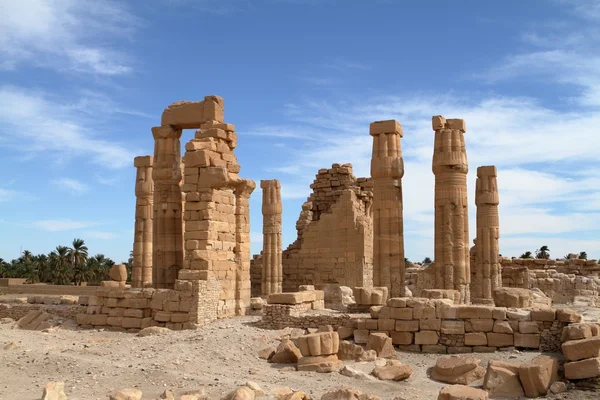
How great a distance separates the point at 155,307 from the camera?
16984mm

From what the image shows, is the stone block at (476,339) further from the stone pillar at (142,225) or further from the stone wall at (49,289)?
the stone wall at (49,289)

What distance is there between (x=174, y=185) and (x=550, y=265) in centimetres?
2124

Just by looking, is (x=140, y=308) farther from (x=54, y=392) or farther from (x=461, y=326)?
(x=461, y=326)

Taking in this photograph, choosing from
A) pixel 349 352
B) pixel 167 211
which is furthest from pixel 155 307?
pixel 349 352

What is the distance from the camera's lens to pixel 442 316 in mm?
13750

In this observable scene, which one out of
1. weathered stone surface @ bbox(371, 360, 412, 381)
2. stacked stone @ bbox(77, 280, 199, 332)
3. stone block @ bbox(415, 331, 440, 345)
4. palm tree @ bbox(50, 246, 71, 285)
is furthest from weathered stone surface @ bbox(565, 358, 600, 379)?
palm tree @ bbox(50, 246, 71, 285)

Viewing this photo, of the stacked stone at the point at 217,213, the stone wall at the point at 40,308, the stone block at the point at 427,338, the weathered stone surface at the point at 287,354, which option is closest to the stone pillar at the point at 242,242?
the stacked stone at the point at 217,213

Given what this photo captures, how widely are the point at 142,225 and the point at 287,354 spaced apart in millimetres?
13755

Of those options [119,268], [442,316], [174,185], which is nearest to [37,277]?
[119,268]

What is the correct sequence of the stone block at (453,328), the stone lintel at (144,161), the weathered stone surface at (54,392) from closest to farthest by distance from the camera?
the weathered stone surface at (54,392), the stone block at (453,328), the stone lintel at (144,161)

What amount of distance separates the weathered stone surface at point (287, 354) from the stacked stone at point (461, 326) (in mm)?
2271

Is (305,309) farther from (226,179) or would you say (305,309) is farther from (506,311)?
(506,311)

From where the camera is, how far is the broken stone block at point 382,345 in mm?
13125

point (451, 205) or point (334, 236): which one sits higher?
point (451, 205)
